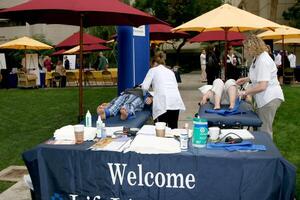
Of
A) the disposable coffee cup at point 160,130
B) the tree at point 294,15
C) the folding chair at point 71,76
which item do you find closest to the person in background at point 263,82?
the disposable coffee cup at point 160,130

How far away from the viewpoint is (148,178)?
4223mm

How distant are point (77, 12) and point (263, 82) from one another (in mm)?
2730

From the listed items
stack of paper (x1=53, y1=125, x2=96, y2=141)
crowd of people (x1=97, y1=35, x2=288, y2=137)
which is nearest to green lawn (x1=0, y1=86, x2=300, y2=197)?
crowd of people (x1=97, y1=35, x2=288, y2=137)

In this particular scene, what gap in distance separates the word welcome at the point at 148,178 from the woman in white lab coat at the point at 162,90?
364 centimetres

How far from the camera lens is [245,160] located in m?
4.08

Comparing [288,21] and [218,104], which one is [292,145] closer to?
[218,104]

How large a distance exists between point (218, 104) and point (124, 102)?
5.16 feet

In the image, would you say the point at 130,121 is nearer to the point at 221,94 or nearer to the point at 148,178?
the point at 221,94

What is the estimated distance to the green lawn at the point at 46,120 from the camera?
322 inches

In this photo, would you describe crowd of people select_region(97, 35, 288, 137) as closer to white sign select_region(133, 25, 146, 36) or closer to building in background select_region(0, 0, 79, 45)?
white sign select_region(133, 25, 146, 36)

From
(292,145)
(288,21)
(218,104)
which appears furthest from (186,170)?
(288,21)

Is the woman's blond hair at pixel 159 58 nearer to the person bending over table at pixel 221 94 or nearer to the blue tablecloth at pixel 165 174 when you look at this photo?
the person bending over table at pixel 221 94

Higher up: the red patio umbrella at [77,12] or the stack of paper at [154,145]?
the red patio umbrella at [77,12]

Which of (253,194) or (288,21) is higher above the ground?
(288,21)
